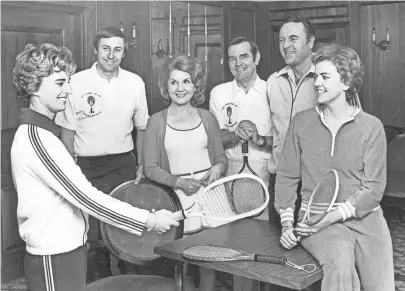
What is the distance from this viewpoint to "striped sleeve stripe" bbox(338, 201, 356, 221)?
168 cm

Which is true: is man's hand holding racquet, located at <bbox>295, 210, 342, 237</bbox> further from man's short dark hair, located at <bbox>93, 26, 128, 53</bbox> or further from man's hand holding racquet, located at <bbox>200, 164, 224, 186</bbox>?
man's short dark hair, located at <bbox>93, 26, 128, 53</bbox>

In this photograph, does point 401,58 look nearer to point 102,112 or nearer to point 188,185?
point 188,185

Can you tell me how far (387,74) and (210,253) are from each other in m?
1.54

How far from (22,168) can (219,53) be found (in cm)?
177

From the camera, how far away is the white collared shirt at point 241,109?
252cm

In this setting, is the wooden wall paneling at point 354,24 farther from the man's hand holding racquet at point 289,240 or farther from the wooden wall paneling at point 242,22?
the man's hand holding racquet at point 289,240

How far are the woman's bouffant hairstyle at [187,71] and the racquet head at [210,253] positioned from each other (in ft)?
2.81

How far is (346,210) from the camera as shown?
1.68 m

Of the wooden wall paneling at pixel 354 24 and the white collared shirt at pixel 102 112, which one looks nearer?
the white collared shirt at pixel 102 112

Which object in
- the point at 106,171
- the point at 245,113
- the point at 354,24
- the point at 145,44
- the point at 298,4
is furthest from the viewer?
the point at 298,4

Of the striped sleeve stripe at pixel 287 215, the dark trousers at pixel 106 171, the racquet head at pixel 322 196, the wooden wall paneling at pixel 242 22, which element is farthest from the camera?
the wooden wall paneling at pixel 242 22

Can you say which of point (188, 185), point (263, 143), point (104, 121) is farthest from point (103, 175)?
point (263, 143)

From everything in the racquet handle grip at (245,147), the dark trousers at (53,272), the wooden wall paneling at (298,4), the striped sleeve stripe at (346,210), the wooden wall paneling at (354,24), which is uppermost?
the wooden wall paneling at (298,4)

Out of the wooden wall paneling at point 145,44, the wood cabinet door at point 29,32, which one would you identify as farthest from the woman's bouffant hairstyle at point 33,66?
the wooden wall paneling at point 145,44
